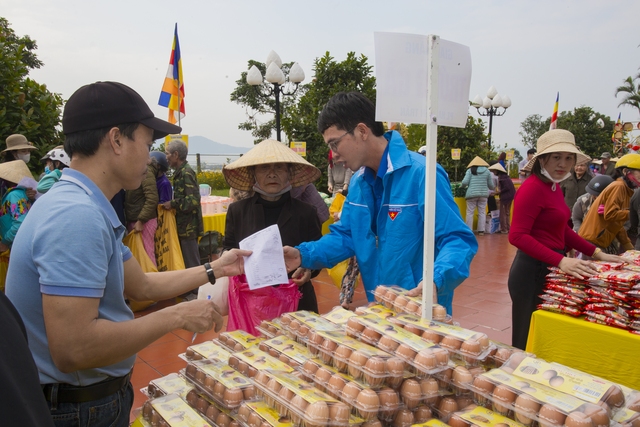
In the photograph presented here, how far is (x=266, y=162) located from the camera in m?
2.74

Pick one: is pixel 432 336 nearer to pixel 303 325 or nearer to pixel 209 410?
pixel 303 325

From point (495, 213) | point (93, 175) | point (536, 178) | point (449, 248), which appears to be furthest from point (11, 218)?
point (495, 213)

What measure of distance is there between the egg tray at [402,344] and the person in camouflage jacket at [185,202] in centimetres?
446

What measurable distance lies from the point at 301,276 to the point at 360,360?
1363 mm

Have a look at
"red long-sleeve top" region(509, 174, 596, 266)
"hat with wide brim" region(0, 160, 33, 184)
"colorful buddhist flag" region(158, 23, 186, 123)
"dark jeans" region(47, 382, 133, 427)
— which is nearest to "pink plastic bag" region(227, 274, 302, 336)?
"dark jeans" region(47, 382, 133, 427)

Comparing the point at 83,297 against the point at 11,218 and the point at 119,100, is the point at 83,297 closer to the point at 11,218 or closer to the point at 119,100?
the point at 119,100

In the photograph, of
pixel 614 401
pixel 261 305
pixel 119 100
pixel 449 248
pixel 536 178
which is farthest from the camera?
pixel 536 178

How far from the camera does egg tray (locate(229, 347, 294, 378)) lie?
1.57 metres

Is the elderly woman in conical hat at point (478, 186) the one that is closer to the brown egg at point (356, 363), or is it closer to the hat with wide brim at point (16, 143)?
the hat with wide brim at point (16, 143)

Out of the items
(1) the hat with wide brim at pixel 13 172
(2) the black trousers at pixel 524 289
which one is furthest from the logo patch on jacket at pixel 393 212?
(1) the hat with wide brim at pixel 13 172

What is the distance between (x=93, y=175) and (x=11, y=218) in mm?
4158

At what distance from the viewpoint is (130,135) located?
4.67ft

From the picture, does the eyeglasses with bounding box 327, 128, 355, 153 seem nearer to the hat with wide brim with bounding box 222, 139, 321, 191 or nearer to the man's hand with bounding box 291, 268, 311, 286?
the hat with wide brim with bounding box 222, 139, 321, 191

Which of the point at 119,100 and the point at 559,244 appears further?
the point at 559,244
